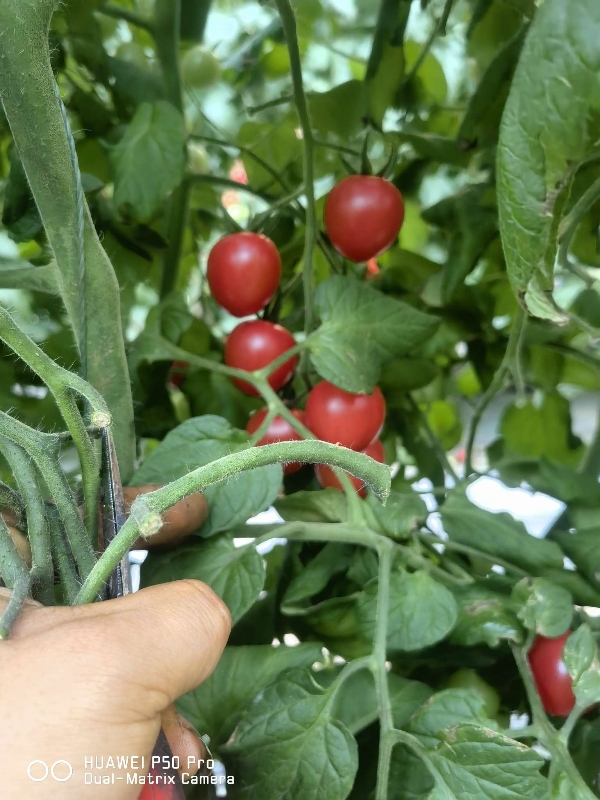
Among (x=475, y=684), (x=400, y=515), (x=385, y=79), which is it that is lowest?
(x=475, y=684)

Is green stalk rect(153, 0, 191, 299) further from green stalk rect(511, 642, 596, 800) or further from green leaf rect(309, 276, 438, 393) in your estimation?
green stalk rect(511, 642, 596, 800)

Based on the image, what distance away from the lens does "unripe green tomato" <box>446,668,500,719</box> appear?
0.48m

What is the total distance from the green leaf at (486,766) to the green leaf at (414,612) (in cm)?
6

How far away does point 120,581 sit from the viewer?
0.30 meters

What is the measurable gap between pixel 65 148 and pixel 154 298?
1.73ft

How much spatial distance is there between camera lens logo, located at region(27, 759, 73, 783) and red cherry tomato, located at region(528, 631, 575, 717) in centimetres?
36

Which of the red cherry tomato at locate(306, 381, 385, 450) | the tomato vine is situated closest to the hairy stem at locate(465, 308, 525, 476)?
the tomato vine

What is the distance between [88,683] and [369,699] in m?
0.28

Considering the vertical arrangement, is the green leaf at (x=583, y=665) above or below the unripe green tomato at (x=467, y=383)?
above

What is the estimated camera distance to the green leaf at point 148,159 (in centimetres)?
47

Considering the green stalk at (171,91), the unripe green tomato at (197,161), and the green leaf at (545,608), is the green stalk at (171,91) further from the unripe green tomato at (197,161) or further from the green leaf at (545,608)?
the green leaf at (545,608)

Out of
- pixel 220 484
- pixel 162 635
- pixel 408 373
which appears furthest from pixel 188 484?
pixel 408 373

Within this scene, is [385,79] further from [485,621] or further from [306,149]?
[485,621]

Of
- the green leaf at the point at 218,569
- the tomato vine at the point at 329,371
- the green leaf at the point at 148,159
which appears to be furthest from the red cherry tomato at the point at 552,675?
the green leaf at the point at 148,159
